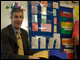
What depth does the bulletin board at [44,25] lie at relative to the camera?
185 centimetres

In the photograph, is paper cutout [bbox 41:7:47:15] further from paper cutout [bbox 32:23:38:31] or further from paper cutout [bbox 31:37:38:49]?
paper cutout [bbox 31:37:38:49]

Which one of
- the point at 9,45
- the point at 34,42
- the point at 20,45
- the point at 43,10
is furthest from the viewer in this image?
the point at 43,10

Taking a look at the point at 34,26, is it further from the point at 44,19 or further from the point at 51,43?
the point at 51,43

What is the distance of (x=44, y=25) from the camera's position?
1.96 m

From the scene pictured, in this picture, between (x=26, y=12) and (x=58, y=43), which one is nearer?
(x=26, y=12)

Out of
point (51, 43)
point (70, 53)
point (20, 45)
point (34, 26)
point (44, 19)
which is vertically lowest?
point (70, 53)

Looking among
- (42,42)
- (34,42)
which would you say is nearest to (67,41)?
(42,42)

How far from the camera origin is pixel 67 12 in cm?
222

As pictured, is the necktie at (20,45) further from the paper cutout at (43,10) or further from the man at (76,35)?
the man at (76,35)

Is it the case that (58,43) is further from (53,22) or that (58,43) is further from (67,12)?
(67,12)

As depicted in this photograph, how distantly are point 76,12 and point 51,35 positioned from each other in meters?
0.75

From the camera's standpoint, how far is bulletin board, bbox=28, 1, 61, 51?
73.0 inches

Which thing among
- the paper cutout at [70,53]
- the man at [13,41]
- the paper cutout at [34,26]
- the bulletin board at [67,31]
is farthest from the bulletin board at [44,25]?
the man at [13,41]

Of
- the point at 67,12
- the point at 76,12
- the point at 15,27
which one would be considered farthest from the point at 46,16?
the point at 15,27
